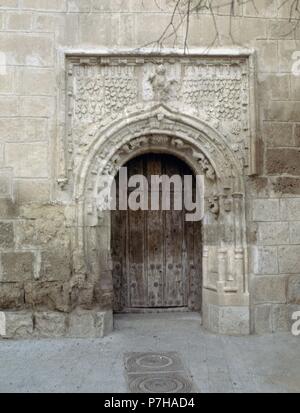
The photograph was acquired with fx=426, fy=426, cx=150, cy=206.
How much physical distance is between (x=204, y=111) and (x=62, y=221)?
6.58 feet

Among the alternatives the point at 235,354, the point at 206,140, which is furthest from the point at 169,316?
the point at 206,140

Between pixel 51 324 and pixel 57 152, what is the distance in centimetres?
184

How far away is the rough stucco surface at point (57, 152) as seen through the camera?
15.1 feet

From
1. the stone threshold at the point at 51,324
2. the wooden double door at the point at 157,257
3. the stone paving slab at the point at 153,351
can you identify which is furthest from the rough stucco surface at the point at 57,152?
the wooden double door at the point at 157,257

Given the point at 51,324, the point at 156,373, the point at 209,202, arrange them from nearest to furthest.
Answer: the point at 156,373, the point at 51,324, the point at 209,202

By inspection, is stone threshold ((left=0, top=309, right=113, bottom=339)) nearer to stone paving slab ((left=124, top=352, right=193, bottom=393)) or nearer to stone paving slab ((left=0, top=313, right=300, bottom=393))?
stone paving slab ((left=0, top=313, right=300, bottom=393))

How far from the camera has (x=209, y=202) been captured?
4918 millimetres

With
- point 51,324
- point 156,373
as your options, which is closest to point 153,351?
point 156,373

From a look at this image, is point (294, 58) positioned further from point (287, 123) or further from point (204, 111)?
point (204, 111)

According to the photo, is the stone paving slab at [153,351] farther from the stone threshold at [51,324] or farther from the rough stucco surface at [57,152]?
the rough stucco surface at [57,152]

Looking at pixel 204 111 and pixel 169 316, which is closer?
pixel 204 111

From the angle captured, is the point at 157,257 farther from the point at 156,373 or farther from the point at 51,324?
the point at 156,373

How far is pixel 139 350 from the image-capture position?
4191 mm

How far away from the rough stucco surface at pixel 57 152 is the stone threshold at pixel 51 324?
0.01m
